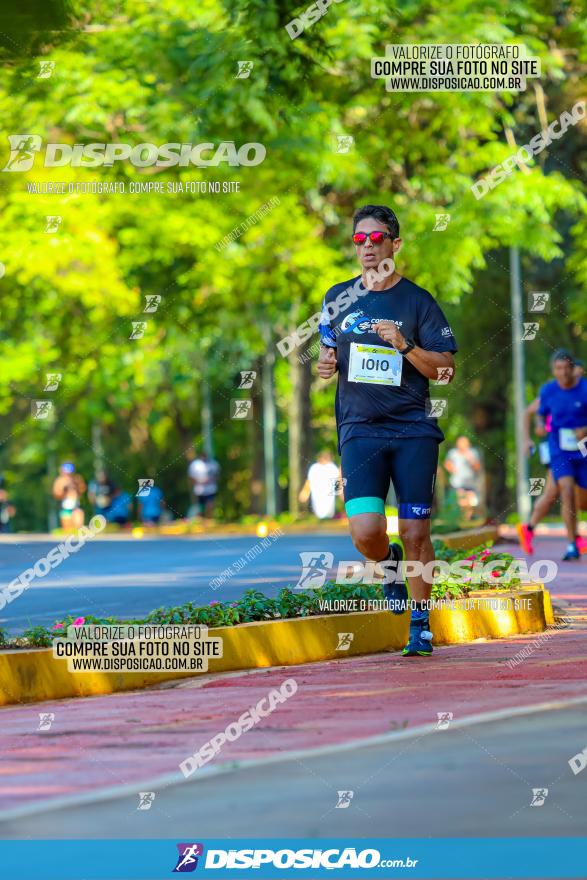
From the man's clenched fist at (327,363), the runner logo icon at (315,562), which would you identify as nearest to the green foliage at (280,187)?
the runner logo icon at (315,562)

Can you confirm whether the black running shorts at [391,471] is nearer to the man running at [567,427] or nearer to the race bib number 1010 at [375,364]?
Answer: the race bib number 1010 at [375,364]

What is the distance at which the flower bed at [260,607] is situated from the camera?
10.0 metres

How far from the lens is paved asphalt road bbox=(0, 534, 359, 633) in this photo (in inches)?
576

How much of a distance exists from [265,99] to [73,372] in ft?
68.8

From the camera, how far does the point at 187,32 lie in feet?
81.7

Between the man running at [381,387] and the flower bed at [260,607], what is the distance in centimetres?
94

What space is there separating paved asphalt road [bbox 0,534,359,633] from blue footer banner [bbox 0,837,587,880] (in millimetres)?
7023

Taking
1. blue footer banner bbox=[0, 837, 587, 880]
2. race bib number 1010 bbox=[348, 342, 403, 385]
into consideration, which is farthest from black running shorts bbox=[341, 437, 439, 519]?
blue footer banner bbox=[0, 837, 587, 880]

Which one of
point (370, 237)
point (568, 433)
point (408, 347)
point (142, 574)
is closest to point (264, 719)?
point (408, 347)

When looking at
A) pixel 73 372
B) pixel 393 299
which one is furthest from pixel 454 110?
pixel 393 299

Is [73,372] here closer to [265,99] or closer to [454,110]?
[454,110]

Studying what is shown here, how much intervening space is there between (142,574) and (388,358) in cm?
1000

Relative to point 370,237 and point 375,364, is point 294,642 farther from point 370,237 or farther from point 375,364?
point 370,237

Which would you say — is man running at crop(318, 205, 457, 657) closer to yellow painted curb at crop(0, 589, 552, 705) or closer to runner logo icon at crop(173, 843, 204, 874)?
yellow painted curb at crop(0, 589, 552, 705)
